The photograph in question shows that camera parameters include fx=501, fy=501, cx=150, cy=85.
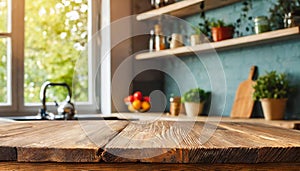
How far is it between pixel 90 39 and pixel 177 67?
89cm

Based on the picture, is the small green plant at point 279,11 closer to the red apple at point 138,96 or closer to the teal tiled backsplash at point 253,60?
the teal tiled backsplash at point 253,60

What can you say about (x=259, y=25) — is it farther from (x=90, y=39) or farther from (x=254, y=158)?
(x=254, y=158)

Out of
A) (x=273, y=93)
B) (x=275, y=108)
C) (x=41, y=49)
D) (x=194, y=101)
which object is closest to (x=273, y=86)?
(x=273, y=93)

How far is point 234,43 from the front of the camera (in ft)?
11.2

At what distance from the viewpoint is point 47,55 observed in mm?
4527

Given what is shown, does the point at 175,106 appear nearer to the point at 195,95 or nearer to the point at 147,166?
the point at 195,95

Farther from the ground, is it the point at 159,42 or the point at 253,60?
the point at 159,42

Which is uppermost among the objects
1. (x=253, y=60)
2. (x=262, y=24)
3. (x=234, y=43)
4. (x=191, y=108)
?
(x=262, y=24)

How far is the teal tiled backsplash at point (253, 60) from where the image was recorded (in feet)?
10.4

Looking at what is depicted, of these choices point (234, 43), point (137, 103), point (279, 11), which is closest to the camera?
point (279, 11)

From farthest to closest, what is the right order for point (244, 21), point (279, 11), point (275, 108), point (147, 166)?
point (244, 21) < point (279, 11) < point (275, 108) < point (147, 166)

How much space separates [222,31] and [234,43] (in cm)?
22

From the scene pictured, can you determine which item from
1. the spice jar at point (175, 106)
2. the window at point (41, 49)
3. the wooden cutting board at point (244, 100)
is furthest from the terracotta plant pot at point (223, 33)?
the window at point (41, 49)

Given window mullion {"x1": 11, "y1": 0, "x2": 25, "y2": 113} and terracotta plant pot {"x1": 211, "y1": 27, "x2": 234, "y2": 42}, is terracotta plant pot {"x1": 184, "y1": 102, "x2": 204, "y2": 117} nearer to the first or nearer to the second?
terracotta plant pot {"x1": 211, "y1": 27, "x2": 234, "y2": 42}
